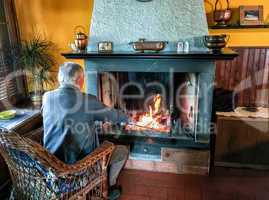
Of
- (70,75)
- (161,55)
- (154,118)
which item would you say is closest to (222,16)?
(161,55)

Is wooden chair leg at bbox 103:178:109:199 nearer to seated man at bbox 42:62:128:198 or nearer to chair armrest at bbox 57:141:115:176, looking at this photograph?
chair armrest at bbox 57:141:115:176

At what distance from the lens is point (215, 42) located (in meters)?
1.94

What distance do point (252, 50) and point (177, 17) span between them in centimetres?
79

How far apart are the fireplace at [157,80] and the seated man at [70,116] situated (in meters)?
0.65

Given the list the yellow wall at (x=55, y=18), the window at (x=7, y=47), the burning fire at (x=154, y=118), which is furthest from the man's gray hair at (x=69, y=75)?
the window at (x=7, y=47)

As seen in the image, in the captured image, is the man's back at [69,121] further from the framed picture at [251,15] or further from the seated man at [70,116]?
the framed picture at [251,15]

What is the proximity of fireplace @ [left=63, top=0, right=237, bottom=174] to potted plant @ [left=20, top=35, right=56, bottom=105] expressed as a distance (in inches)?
21.8

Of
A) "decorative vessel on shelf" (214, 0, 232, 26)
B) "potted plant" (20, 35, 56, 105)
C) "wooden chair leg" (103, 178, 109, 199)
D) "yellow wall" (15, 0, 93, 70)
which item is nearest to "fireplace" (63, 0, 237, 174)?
"decorative vessel on shelf" (214, 0, 232, 26)

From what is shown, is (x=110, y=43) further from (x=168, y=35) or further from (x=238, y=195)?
(x=238, y=195)

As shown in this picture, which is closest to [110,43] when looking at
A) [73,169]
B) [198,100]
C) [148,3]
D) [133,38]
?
[133,38]

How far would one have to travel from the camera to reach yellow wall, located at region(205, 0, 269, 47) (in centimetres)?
223

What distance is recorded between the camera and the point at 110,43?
87.8 inches

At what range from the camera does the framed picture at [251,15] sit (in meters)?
2.20

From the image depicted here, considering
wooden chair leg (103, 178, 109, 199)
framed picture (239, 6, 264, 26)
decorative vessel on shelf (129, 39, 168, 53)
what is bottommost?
wooden chair leg (103, 178, 109, 199)
